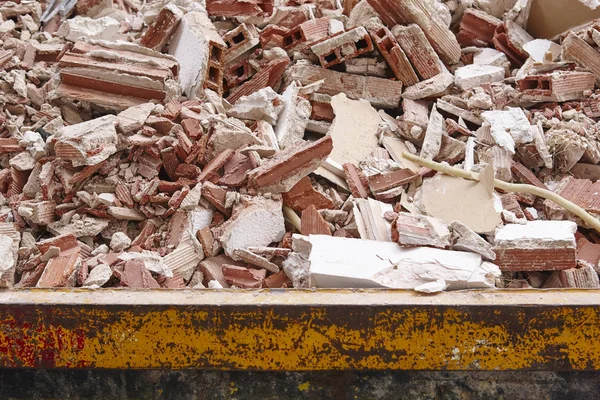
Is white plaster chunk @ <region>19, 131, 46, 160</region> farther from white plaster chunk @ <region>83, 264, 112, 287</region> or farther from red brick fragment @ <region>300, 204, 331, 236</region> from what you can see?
red brick fragment @ <region>300, 204, 331, 236</region>

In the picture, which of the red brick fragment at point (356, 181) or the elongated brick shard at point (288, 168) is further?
the red brick fragment at point (356, 181)

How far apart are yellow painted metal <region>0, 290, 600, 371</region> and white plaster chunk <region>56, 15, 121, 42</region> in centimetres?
207

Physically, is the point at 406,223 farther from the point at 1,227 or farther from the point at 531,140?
the point at 1,227

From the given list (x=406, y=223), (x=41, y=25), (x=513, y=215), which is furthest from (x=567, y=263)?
(x=41, y=25)

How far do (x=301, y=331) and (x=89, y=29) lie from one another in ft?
7.97

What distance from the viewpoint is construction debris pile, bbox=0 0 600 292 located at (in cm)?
202

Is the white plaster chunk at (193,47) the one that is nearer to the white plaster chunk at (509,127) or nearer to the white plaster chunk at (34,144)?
the white plaster chunk at (34,144)

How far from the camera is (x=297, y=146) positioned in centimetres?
244

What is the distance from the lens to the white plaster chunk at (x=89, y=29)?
3275 mm

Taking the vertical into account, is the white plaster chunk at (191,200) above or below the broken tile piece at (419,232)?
below

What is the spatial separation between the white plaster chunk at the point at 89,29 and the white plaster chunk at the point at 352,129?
1341mm

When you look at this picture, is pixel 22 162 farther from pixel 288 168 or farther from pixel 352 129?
pixel 352 129

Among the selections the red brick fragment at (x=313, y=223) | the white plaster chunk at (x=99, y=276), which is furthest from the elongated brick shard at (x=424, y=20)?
the white plaster chunk at (x=99, y=276)

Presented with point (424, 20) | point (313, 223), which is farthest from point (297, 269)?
point (424, 20)
